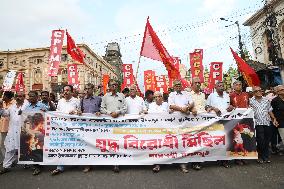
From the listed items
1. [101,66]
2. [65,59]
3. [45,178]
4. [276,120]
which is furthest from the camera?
[101,66]

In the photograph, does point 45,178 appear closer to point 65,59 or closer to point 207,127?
point 207,127

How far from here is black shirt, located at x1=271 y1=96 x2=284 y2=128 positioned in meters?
7.53

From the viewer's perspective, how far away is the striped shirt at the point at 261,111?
7270 mm

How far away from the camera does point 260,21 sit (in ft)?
99.3

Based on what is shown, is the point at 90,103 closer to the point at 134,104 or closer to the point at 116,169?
the point at 134,104

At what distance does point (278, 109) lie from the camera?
7645mm

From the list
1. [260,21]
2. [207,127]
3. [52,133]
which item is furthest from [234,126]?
[260,21]

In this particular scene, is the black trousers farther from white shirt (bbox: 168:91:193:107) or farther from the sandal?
the sandal

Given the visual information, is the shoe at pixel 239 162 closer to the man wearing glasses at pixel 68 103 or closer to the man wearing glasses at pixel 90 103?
the man wearing glasses at pixel 90 103

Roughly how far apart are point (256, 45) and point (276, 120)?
26.1 meters

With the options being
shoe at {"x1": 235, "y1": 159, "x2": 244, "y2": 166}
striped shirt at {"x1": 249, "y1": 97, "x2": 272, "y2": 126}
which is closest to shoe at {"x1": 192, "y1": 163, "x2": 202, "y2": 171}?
shoe at {"x1": 235, "y1": 159, "x2": 244, "y2": 166}

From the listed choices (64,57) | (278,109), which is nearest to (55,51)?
(278,109)

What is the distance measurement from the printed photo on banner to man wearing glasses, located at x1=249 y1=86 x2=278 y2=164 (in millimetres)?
5147

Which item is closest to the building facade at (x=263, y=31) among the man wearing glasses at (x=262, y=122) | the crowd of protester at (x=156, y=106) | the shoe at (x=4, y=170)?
the man wearing glasses at (x=262, y=122)
